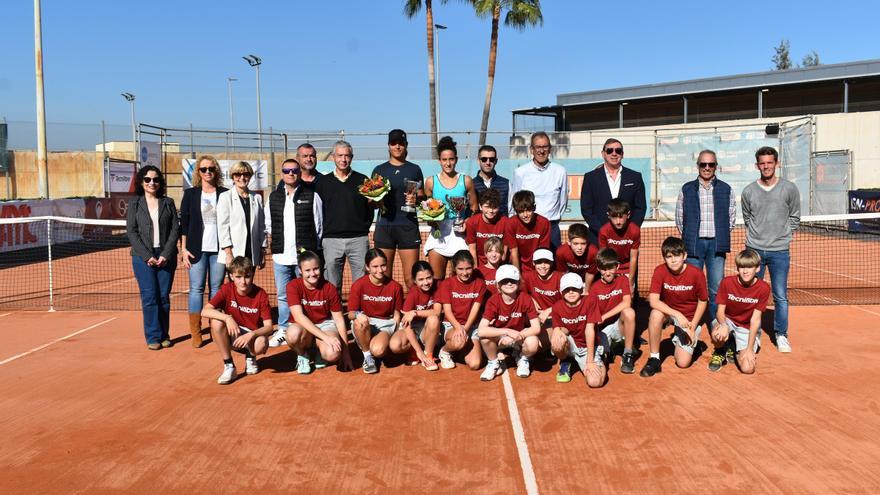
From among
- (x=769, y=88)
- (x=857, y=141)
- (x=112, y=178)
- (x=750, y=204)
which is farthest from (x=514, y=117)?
(x=750, y=204)

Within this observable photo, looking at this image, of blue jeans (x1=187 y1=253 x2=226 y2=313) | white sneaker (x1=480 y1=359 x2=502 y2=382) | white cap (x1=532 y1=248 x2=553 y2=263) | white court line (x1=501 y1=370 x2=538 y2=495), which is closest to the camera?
white court line (x1=501 y1=370 x2=538 y2=495)

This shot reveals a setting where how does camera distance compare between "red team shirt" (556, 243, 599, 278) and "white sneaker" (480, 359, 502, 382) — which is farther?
"red team shirt" (556, 243, 599, 278)

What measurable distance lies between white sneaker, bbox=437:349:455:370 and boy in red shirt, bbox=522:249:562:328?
0.91 m

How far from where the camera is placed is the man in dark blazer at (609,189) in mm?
7188

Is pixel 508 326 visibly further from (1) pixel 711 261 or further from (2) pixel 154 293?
(2) pixel 154 293

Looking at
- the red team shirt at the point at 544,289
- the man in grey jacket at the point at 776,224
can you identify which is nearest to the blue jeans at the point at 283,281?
the red team shirt at the point at 544,289

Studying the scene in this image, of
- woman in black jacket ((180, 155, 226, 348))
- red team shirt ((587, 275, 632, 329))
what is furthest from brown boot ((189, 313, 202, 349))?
red team shirt ((587, 275, 632, 329))

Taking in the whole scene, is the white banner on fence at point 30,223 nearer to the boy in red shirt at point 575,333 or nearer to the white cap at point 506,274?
the white cap at point 506,274

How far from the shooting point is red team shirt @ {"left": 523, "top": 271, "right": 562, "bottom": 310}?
658 centimetres

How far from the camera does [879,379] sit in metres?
6.01

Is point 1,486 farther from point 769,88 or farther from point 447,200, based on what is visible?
point 769,88

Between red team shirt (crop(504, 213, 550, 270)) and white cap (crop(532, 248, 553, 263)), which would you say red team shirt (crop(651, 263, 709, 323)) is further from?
red team shirt (crop(504, 213, 550, 270))

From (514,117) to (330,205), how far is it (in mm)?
29731

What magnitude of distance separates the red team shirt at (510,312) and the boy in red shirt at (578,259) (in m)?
0.83
